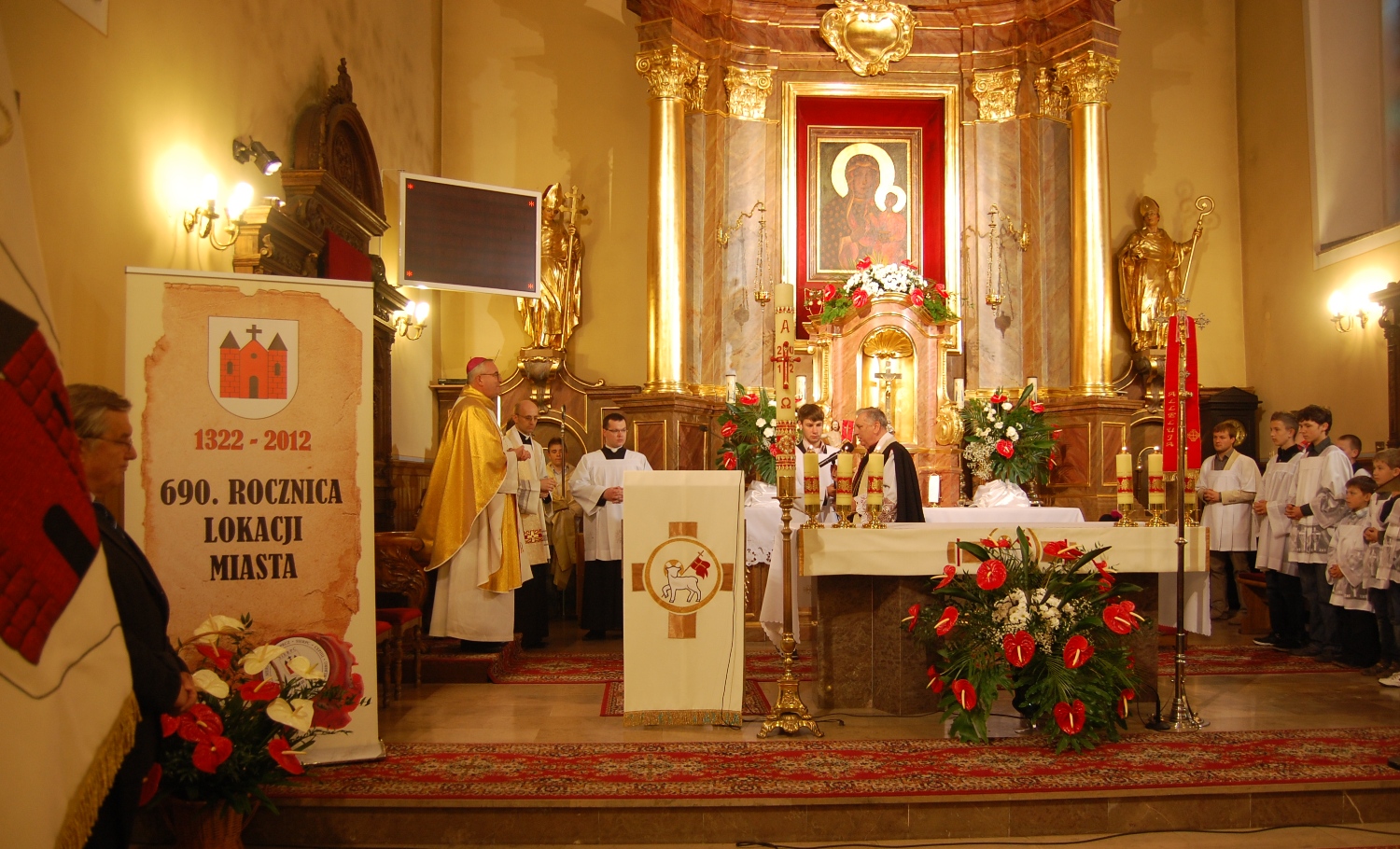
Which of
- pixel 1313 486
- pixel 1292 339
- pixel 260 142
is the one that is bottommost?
pixel 1313 486

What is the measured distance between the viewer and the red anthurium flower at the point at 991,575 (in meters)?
4.44

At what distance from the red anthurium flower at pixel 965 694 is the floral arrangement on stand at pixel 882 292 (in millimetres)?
5380

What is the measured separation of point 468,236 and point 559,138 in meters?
2.82

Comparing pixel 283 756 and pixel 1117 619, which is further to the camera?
pixel 1117 619

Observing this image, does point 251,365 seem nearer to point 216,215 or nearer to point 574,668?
point 216,215

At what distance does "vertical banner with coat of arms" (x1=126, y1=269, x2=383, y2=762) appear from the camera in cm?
383

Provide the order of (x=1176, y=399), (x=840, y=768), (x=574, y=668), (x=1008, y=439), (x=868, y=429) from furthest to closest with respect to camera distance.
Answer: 1. (x=1008, y=439)
2. (x=574, y=668)
3. (x=868, y=429)
4. (x=1176, y=399)
5. (x=840, y=768)

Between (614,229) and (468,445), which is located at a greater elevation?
(614,229)

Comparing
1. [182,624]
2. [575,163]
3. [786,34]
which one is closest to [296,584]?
[182,624]

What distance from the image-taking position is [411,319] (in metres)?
8.90

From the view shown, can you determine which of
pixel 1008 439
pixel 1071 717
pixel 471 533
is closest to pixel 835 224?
pixel 1008 439

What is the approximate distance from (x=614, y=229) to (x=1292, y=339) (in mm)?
6961

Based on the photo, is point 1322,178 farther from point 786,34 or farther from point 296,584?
point 296,584

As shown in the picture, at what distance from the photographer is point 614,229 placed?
10.4 m
